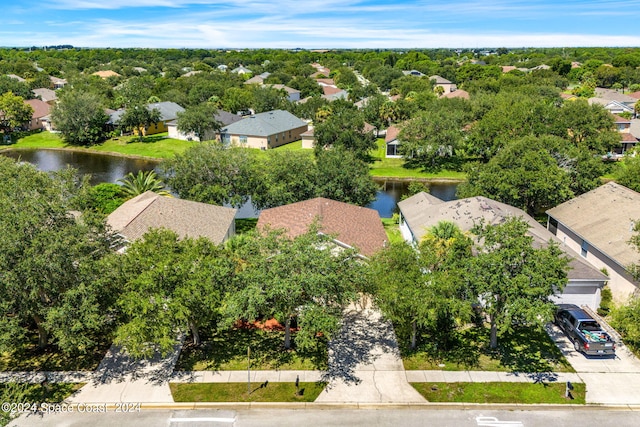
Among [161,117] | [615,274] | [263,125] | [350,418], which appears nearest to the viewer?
[350,418]

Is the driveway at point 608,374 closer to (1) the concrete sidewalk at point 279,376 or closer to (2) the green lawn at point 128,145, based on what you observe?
(1) the concrete sidewalk at point 279,376

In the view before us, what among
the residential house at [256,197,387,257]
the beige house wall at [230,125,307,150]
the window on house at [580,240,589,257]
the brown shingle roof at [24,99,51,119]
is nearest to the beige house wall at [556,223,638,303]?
the window on house at [580,240,589,257]

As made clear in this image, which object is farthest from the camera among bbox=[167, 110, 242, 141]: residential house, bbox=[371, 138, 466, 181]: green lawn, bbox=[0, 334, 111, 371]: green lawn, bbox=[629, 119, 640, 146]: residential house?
bbox=[167, 110, 242, 141]: residential house

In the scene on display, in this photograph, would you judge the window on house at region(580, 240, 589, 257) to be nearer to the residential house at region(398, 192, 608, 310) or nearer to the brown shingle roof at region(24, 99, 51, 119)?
the residential house at region(398, 192, 608, 310)

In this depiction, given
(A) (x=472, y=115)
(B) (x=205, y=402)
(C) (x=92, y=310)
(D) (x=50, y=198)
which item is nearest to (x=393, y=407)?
(B) (x=205, y=402)

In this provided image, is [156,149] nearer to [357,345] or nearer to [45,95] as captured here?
[45,95]

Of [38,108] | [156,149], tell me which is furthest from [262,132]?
[38,108]
